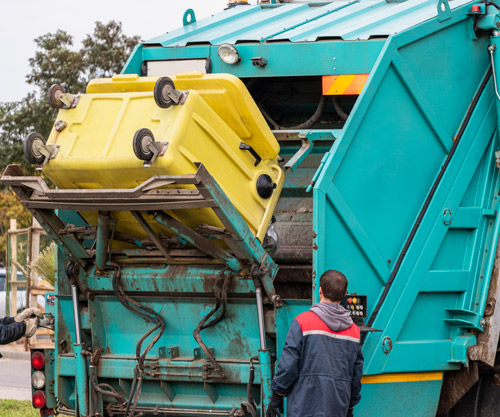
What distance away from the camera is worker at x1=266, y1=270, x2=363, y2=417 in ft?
14.9

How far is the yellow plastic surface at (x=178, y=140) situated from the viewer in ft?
15.3

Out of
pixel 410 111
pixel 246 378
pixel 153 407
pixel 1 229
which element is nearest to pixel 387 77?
pixel 410 111

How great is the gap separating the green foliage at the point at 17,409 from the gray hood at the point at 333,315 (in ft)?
13.0

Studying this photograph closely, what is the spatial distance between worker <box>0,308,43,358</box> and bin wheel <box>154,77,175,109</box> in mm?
1798

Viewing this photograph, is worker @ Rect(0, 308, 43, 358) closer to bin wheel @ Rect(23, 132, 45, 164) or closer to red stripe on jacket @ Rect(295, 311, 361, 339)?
bin wheel @ Rect(23, 132, 45, 164)

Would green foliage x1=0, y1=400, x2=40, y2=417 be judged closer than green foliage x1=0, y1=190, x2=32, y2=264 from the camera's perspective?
Yes

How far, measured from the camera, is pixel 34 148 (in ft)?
16.2

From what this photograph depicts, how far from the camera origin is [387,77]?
198 inches

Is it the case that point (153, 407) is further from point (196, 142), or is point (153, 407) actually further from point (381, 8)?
point (381, 8)

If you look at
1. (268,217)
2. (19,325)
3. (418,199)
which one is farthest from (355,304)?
(19,325)

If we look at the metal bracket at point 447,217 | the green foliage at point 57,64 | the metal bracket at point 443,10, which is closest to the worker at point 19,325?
the metal bracket at point 447,217

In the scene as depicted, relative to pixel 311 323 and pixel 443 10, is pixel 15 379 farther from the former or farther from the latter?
pixel 443 10

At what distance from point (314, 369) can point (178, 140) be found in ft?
4.02

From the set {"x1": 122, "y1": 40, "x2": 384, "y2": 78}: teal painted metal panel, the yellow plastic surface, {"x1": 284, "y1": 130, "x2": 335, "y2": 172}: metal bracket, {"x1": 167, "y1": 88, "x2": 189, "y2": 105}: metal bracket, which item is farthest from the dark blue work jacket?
{"x1": 122, "y1": 40, "x2": 384, "y2": 78}: teal painted metal panel
